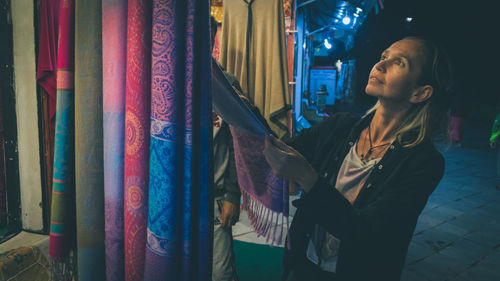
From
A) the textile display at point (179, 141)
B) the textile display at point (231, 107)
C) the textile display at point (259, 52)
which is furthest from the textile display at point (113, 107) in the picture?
the textile display at point (259, 52)

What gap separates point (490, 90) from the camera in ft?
53.8

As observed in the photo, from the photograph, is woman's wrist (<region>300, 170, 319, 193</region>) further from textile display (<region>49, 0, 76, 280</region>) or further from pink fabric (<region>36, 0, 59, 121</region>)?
pink fabric (<region>36, 0, 59, 121</region>)

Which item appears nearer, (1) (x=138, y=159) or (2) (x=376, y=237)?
(1) (x=138, y=159)

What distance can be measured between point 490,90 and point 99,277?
857 inches

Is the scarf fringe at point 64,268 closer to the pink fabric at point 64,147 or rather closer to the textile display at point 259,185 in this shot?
the pink fabric at point 64,147

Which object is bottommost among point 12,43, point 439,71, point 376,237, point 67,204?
point 376,237

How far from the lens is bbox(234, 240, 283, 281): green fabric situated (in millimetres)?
2613

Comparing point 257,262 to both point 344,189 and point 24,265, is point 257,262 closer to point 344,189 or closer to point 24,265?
point 344,189

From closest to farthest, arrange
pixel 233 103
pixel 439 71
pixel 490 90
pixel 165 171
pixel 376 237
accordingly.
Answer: pixel 165 171, pixel 376 237, pixel 233 103, pixel 439 71, pixel 490 90

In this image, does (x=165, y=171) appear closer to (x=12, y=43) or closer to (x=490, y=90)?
(x=12, y=43)

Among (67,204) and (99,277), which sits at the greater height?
(67,204)

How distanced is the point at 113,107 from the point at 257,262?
245cm

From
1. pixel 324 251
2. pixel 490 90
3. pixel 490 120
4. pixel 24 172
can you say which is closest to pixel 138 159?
pixel 324 251

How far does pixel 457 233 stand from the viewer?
12.0ft
